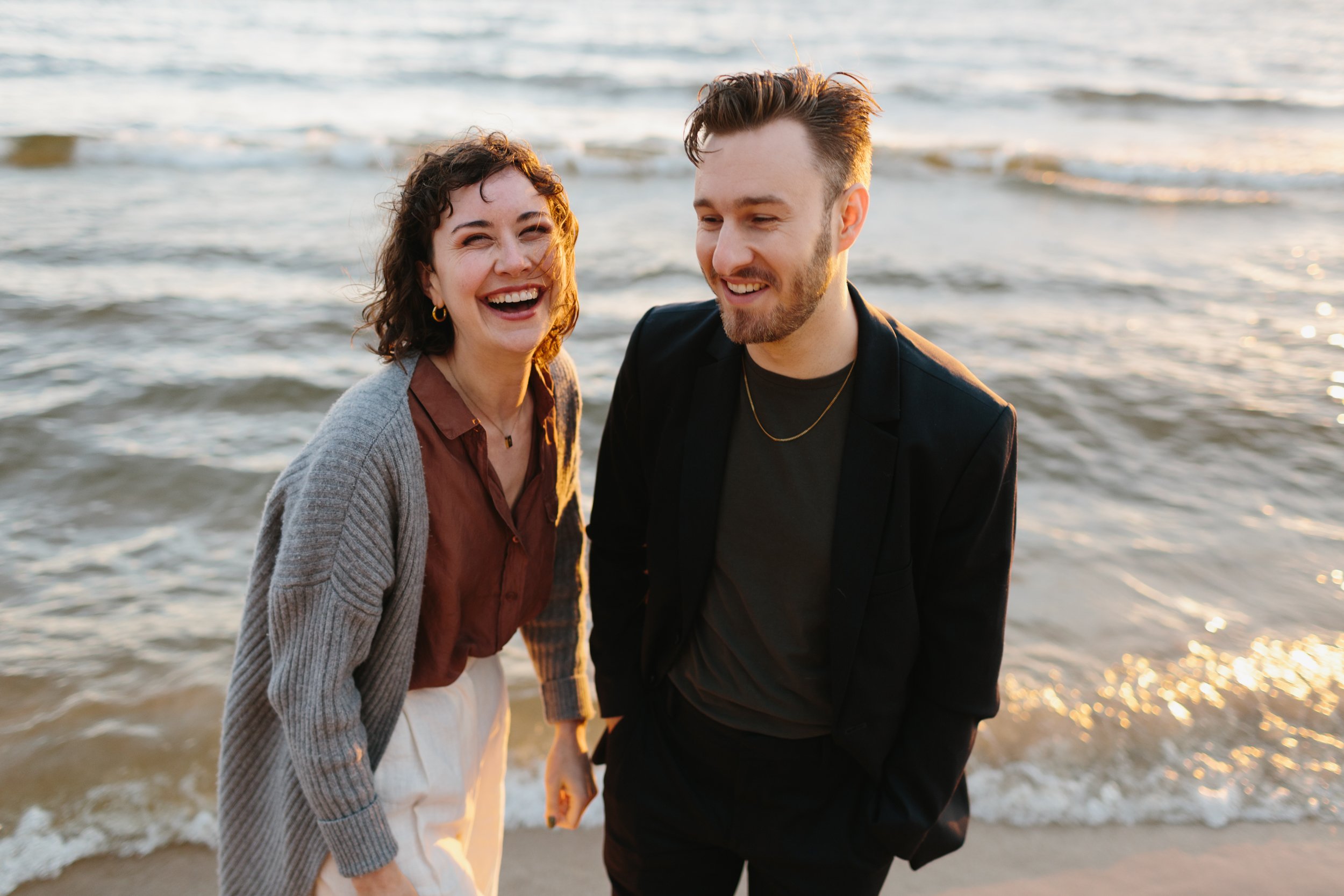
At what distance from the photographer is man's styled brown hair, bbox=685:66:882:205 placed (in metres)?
1.99

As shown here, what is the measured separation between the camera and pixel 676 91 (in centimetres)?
1714

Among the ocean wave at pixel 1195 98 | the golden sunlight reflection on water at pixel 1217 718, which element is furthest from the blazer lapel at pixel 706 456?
the ocean wave at pixel 1195 98

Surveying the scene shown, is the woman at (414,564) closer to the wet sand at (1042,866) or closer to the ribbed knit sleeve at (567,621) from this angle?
the ribbed knit sleeve at (567,621)

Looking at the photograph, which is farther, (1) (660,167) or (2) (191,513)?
(1) (660,167)

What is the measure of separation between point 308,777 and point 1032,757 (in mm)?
2970

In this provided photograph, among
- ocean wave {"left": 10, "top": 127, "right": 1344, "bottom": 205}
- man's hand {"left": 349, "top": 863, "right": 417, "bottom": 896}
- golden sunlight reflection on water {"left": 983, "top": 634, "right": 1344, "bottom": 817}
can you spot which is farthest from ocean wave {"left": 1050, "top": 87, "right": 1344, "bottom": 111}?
man's hand {"left": 349, "top": 863, "right": 417, "bottom": 896}

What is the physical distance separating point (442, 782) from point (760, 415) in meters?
1.12

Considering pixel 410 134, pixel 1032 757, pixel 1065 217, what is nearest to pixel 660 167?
pixel 410 134

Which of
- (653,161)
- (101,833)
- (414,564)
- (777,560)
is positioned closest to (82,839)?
(101,833)

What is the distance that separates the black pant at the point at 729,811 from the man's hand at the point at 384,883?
1.99 ft

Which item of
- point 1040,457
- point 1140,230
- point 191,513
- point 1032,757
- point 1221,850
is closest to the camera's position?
point 1221,850

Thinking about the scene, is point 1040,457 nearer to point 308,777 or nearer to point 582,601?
point 582,601

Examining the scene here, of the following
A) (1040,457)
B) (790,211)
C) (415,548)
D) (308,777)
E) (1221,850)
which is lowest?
(1221,850)

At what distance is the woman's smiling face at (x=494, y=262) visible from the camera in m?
2.10
